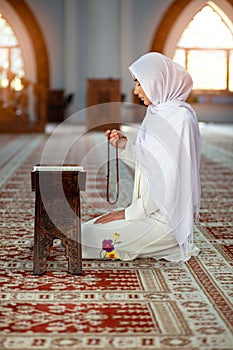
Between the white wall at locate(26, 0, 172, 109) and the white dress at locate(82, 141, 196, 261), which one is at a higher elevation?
the white wall at locate(26, 0, 172, 109)

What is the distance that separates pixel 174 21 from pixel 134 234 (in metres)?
16.8

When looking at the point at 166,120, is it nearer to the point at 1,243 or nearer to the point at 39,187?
the point at 39,187

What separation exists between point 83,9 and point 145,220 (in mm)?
16120

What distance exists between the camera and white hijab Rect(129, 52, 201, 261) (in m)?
3.99

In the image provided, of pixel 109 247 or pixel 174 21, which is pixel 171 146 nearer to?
pixel 109 247

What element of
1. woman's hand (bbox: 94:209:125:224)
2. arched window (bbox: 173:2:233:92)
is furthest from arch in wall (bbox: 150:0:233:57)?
woman's hand (bbox: 94:209:125:224)

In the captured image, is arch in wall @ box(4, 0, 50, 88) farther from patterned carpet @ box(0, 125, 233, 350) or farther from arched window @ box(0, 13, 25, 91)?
patterned carpet @ box(0, 125, 233, 350)

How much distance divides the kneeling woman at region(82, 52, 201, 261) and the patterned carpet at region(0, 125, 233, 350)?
110 mm

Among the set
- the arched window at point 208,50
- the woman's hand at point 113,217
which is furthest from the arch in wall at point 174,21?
the woman's hand at point 113,217

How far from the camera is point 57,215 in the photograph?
3883 millimetres

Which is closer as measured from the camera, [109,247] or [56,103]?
[109,247]

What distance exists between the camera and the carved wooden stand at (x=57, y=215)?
152 inches

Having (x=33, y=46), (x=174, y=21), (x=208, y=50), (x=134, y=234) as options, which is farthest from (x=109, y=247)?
(x=208, y=50)

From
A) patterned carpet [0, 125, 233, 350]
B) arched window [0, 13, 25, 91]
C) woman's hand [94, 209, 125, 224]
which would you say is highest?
arched window [0, 13, 25, 91]
